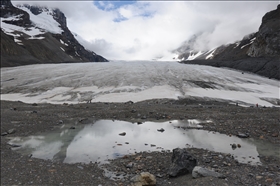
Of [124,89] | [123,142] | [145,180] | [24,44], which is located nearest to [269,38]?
[124,89]

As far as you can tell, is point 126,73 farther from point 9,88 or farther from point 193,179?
point 193,179

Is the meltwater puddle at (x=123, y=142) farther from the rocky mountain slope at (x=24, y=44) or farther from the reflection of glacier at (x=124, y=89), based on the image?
the rocky mountain slope at (x=24, y=44)

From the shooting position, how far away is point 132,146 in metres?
8.05

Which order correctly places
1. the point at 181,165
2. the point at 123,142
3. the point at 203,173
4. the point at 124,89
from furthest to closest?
the point at 124,89 < the point at 123,142 < the point at 181,165 < the point at 203,173

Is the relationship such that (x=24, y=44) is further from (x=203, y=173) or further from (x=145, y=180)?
(x=203, y=173)

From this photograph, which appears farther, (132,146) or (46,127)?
(46,127)

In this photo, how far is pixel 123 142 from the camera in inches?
339

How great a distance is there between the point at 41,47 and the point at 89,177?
111174mm

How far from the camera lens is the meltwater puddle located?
716cm

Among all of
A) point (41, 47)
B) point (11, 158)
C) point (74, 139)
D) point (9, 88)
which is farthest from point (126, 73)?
point (41, 47)

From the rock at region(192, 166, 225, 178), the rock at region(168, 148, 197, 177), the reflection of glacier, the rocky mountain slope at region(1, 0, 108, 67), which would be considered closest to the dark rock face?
the reflection of glacier

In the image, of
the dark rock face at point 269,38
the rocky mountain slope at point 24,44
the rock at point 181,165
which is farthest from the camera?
the rocky mountain slope at point 24,44

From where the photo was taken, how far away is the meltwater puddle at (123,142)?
7164 mm

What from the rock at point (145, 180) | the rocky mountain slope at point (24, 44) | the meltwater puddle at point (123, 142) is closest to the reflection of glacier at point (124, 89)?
the meltwater puddle at point (123, 142)
